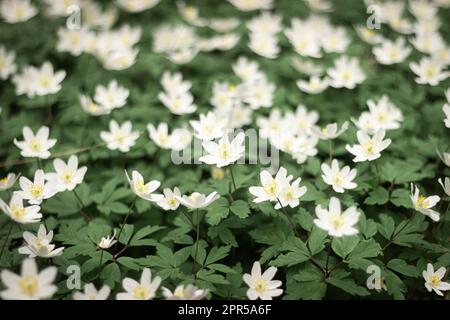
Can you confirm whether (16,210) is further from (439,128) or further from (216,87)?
(439,128)

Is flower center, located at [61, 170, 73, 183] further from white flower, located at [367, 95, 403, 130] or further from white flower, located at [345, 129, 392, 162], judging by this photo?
white flower, located at [367, 95, 403, 130]

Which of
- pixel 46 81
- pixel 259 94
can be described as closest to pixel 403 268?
pixel 259 94

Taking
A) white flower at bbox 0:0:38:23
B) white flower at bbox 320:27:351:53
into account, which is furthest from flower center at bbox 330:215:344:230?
white flower at bbox 0:0:38:23

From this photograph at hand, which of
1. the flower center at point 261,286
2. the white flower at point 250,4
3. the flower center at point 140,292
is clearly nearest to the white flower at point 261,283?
the flower center at point 261,286

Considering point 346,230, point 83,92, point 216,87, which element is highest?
point 346,230
